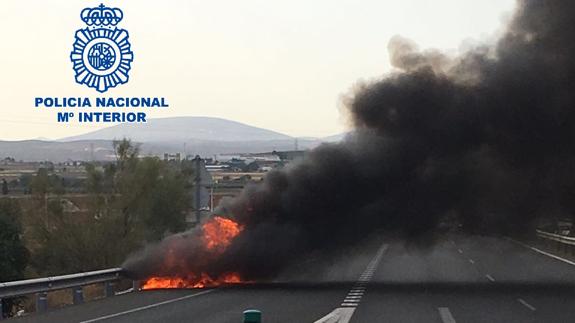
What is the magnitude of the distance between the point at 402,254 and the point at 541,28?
2056 centimetres

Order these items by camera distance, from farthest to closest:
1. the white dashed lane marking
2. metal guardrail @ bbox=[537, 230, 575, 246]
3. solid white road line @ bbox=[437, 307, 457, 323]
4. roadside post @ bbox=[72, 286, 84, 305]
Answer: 1. metal guardrail @ bbox=[537, 230, 575, 246]
2. roadside post @ bbox=[72, 286, 84, 305]
3. the white dashed lane marking
4. solid white road line @ bbox=[437, 307, 457, 323]

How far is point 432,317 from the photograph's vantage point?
17.4 m

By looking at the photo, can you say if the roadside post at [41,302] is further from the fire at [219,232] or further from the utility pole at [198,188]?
the utility pole at [198,188]

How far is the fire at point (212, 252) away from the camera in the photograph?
2817 cm

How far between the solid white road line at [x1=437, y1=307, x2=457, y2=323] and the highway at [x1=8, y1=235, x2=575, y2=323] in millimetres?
18

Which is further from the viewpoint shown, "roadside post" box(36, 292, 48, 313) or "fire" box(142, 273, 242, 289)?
"fire" box(142, 273, 242, 289)

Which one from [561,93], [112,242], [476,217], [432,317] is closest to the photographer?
[432,317]

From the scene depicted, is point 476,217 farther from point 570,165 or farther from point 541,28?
point 541,28

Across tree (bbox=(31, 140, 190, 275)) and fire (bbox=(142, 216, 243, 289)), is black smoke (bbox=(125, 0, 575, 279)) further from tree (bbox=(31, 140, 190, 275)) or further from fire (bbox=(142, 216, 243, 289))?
tree (bbox=(31, 140, 190, 275))

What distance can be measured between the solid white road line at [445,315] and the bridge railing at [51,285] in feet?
28.9

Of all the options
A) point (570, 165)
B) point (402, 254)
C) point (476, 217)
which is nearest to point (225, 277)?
point (476, 217)

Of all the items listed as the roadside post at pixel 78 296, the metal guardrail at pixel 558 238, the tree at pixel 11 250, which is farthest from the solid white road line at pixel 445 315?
the tree at pixel 11 250

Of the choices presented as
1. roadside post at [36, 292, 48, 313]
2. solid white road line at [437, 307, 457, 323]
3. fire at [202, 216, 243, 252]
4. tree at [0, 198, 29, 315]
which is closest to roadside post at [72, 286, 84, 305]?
roadside post at [36, 292, 48, 313]

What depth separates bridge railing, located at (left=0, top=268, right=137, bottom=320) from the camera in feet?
64.5
